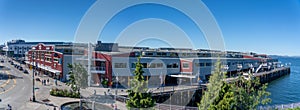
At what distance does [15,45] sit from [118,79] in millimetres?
36779

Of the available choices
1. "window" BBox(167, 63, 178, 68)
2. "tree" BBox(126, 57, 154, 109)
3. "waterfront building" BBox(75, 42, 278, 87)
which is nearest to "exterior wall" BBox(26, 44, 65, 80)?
"waterfront building" BBox(75, 42, 278, 87)

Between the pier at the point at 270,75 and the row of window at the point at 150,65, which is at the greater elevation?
the row of window at the point at 150,65

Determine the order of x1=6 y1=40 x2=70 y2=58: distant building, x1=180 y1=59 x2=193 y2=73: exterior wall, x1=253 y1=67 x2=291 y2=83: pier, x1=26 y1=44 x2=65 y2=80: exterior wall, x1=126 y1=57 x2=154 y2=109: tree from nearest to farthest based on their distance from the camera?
x1=126 y1=57 x2=154 y2=109: tree, x1=26 y1=44 x2=65 y2=80: exterior wall, x1=180 y1=59 x2=193 y2=73: exterior wall, x1=6 y1=40 x2=70 y2=58: distant building, x1=253 y1=67 x2=291 y2=83: pier

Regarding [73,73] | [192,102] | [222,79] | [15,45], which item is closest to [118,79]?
[73,73]

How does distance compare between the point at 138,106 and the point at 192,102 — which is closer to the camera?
the point at 138,106

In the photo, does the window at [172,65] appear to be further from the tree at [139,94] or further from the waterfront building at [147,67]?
the tree at [139,94]

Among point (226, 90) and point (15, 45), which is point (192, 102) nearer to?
point (226, 90)

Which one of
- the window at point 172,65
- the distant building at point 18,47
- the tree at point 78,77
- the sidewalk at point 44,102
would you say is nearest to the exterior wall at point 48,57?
the distant building at point 18,47

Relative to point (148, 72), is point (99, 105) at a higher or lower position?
lower

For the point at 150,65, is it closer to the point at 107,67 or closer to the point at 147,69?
the point at 147,69

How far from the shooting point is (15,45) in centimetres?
5853

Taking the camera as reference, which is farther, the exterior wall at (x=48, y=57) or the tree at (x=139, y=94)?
the exterior wall at (x=48, y=57)

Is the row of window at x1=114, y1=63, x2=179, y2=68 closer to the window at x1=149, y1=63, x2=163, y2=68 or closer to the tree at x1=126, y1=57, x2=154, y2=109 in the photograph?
the window at x1=149, y1=63, x2=163, y2=68

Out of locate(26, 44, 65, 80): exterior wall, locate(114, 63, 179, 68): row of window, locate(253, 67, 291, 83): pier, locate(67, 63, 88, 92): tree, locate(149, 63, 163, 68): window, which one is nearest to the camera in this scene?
locate(67, 63, 88, 92): tree
